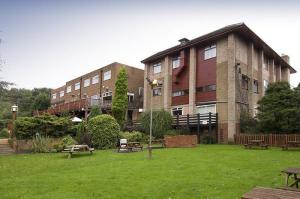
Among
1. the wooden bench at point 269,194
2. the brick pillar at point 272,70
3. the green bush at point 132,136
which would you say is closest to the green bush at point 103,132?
the green bush at point 132,136

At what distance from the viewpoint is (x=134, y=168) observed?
39.0 ft

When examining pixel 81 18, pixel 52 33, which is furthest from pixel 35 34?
pixel 81 18

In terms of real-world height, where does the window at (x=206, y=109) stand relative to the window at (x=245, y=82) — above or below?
below

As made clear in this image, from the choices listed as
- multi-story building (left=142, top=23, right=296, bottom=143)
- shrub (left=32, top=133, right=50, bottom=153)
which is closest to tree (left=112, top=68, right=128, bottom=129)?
multi-story building (left=142, top=23, right=296, bottom=143)

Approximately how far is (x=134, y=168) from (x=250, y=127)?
60.7 ft

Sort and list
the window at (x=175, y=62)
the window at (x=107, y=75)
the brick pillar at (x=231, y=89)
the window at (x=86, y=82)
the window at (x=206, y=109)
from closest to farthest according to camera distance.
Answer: the brick pillar at (x=231, y=89), the window at (x=206, y=109), the window at (x=175, y=62), the window at (x=107, y=75), the window at (x=86, y=82)

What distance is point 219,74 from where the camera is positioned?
29656 mm

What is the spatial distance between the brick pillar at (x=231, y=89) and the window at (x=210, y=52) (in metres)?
2.02

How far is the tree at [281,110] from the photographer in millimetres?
21984

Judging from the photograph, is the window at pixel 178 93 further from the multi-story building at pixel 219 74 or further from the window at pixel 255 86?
the window at pixel 255 86

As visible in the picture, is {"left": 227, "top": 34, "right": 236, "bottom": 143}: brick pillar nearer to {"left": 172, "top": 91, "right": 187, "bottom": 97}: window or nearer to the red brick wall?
the red brick wall

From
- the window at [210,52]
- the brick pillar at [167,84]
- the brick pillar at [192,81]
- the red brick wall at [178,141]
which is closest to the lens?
the red brick wall at [178,141]

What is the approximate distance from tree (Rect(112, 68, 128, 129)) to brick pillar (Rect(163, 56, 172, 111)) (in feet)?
16.4

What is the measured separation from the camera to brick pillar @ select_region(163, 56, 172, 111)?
35312 mm
